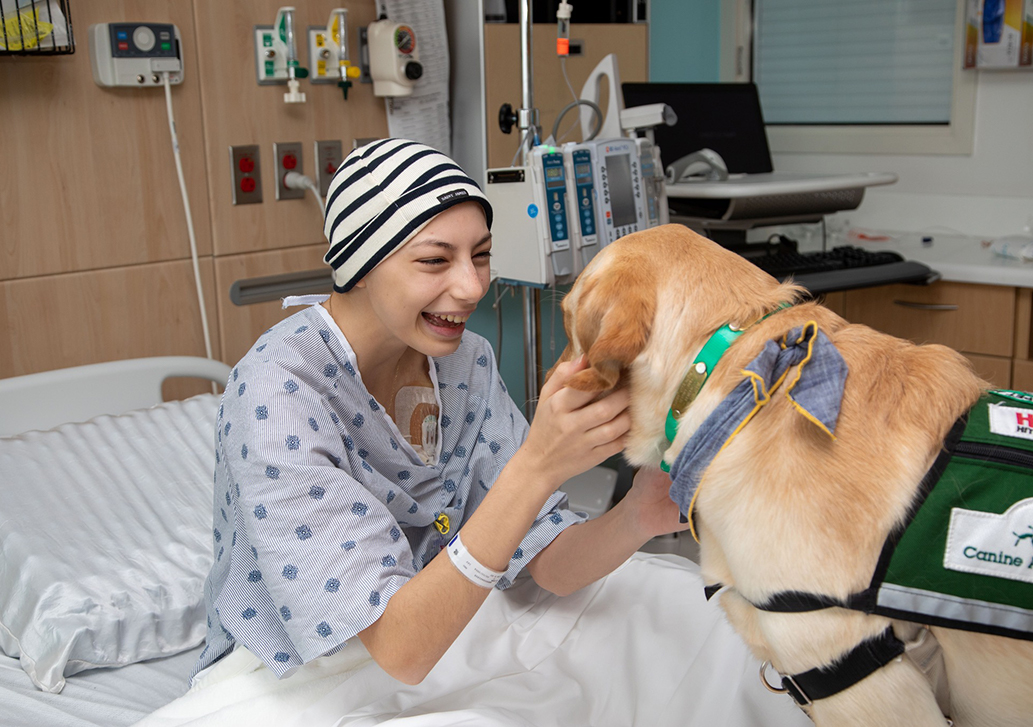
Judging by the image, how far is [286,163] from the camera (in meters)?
2.56

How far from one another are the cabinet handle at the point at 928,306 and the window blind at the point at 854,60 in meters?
1.08

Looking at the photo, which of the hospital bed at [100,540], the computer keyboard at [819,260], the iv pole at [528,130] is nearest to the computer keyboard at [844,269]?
the computer keyboard at [819,260]

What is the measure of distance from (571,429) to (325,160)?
189 cm

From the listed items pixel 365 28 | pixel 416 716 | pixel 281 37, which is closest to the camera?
pixel 416 716

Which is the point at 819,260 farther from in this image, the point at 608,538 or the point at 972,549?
the point at 972,549

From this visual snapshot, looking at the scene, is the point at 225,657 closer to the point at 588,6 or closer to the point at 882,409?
the point at 882,409

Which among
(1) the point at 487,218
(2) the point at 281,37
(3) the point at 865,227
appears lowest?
(3) the point at 865,227

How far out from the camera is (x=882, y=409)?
907mm

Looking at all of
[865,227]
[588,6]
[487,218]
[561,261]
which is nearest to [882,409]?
[487,218]

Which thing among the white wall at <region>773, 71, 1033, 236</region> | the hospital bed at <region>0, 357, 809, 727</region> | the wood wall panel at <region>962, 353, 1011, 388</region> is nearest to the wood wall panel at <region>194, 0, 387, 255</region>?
the hospital bed at <region>0, 357, 809, 727</region>

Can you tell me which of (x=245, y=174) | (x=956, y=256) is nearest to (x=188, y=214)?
(x=245, y=174)

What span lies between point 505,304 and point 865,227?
1798mm

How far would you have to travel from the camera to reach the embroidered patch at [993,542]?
0.83 meters

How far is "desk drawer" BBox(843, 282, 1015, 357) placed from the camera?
2938 millimetres
